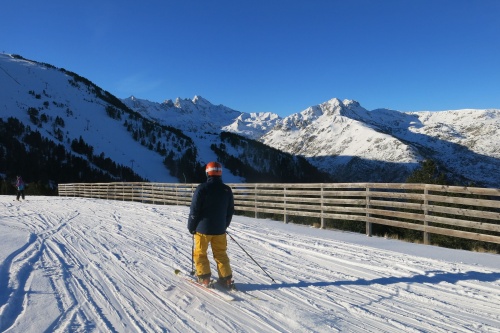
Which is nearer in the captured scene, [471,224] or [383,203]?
[471,224]

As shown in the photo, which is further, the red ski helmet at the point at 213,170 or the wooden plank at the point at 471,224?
the wooden plank at the point at 471,224

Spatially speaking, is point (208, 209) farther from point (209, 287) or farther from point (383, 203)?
point (383, 203)

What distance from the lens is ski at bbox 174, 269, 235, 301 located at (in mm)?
4772

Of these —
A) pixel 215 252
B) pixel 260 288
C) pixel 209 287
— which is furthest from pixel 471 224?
pixel 209 287

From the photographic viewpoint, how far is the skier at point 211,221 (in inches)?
201

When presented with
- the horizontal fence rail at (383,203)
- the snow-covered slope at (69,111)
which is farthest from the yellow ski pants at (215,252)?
the snow-covered slope at (69,111)

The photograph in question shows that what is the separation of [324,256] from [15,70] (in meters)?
205

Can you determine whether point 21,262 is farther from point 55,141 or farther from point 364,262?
point 55,141

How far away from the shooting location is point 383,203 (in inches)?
377

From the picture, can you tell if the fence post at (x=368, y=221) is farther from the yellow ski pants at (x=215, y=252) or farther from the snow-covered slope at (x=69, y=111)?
the snow-covered slope at (x=69, y=111)

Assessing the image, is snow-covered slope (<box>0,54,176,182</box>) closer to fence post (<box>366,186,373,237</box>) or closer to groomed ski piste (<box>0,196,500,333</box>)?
fence post (<box>366,186,373,237</box>)

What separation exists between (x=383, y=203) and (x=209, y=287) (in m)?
5.92

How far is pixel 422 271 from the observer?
5910mm

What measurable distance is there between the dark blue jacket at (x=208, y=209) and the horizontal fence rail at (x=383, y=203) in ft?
16.5
